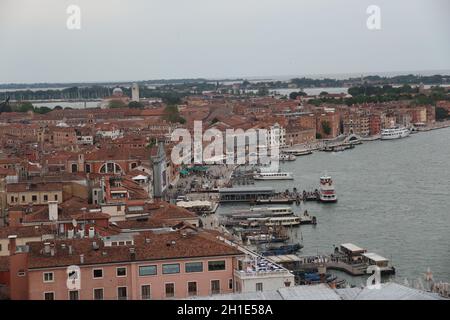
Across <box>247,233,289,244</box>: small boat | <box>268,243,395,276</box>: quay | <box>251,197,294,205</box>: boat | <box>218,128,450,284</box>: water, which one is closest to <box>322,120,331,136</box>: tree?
<box>218,128,450,284</box>: water

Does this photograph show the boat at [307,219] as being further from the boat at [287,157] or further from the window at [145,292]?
the boat at [287,157]

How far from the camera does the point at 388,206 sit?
24.3 feet

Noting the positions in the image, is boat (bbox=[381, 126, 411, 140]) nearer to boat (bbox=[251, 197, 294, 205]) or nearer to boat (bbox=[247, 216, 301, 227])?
boat (bbox=[251, 197, 294, 205])

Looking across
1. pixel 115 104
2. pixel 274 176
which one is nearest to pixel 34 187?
pixel 274 176

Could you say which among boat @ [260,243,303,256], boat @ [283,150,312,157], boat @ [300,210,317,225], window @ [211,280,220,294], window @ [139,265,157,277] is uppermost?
window @ [139,265,157,277]

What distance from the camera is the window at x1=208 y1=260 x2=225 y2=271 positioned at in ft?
11.0

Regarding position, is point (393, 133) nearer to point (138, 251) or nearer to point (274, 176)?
point (274, 176)

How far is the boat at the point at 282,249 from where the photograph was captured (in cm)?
555

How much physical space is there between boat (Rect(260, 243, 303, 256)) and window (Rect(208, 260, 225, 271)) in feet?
6.94

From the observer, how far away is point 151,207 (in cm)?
516

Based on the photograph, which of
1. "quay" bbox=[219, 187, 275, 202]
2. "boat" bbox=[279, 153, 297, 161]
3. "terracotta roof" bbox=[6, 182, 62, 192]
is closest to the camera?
"terracotta roof" bbox=[6, 182, 62, 192]

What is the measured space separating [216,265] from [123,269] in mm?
375

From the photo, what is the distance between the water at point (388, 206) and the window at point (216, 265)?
1.71 meters
